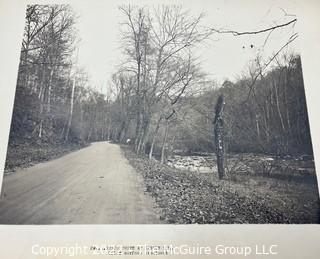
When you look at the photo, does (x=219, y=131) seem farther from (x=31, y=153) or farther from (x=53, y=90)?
(x=31, y=153)

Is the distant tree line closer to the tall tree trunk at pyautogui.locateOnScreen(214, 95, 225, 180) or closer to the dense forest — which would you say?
the dense forest

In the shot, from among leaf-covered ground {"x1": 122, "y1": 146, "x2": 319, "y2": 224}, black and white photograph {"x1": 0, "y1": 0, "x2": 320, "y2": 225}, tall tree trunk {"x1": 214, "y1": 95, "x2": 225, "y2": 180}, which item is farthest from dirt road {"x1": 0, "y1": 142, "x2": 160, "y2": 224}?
tall tree trunk {"x1": 214, "y1": 95, "x2": 225, "y2": 180}

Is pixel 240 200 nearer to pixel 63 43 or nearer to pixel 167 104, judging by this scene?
pixel 167 104

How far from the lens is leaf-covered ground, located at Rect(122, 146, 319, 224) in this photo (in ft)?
8.16

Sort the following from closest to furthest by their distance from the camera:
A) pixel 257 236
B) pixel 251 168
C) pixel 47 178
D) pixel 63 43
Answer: pixel 257 236 → pixel 47 178 → pixel 251 168 → pixel 63 43

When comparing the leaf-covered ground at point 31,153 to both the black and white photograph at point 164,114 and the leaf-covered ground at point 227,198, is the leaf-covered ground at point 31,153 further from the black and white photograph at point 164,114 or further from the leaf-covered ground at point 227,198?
the leaf-covered ground at point 227,198

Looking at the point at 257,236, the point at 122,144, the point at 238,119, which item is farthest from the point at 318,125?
the point at 122,144

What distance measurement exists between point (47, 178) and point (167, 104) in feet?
4.89

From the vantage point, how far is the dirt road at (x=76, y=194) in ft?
7.90

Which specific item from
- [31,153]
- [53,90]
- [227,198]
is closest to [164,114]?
[227,198]

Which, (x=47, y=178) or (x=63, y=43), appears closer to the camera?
(x=47, y=178)

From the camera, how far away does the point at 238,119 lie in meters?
2.94

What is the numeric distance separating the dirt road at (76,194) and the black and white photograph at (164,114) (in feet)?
0.04

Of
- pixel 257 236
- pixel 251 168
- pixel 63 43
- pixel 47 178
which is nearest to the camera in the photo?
pixel 257 236
